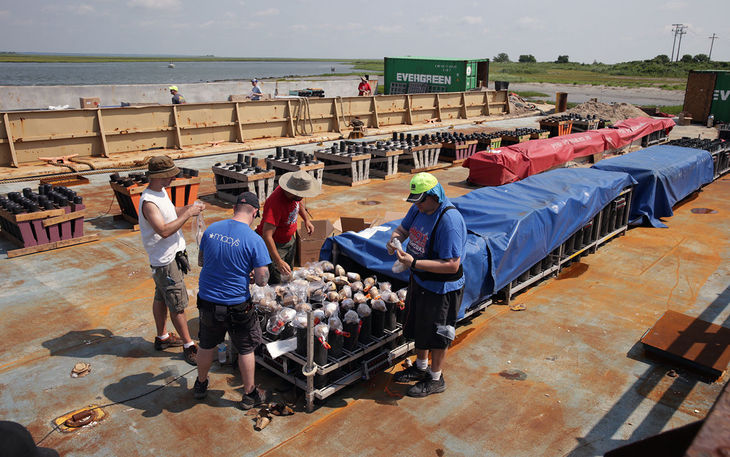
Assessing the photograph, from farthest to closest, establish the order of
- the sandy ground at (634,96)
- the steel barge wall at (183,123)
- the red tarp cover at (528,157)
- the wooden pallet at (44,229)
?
the sandy ground at (634,96) → the steel barge wall at (183,123) → the red tarp cover at (528,157) → the wooden pallet at (44,229)

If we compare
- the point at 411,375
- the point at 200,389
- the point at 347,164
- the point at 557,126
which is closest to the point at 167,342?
the point at 200,389

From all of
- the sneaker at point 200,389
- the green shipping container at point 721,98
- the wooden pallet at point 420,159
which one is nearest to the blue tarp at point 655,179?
the wooden pallet at point 420,159

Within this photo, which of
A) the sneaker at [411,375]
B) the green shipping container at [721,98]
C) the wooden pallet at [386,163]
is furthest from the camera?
the green shipping container at [721,98]

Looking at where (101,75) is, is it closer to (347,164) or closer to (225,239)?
(347,164)

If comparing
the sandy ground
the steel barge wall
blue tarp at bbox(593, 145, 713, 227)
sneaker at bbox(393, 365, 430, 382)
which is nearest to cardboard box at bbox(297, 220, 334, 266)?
sneaker at bbox(393, 365, 430, 382)

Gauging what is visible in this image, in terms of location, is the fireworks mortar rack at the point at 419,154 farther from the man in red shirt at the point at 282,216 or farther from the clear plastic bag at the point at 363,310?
the clear plastic bag at the point at 363,310

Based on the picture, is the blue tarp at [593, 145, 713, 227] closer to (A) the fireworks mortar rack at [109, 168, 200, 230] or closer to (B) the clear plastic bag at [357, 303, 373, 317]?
(B) the clear plastic bag at [357, 303, 373, 317]

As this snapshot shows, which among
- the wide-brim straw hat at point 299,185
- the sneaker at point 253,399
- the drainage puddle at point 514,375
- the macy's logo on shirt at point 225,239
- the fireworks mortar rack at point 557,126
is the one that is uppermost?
the wide-brim straw hat at point 299,185

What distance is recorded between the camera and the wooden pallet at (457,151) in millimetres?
16594

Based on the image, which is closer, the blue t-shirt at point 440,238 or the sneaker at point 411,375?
the blue t-shirt at point 440,238

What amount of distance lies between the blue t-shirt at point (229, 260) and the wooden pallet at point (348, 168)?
926cm

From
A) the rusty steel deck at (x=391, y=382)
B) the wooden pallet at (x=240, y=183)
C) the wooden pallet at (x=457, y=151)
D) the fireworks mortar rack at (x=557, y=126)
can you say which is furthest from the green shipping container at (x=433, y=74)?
the rusty steel deck at (x=391, y=382)

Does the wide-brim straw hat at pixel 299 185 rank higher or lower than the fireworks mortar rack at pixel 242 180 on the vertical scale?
higher

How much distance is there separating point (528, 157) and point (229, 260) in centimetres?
1109
